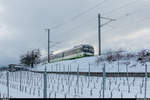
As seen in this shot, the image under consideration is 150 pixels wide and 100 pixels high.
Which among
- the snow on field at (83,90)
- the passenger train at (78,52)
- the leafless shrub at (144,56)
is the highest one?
the passenger train at (78,52)

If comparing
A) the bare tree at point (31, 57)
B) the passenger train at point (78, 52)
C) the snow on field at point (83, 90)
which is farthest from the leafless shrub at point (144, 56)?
the bare tree at point (31, 57)

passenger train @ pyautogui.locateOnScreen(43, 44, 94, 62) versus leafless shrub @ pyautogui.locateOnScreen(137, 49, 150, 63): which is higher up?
passenger train @ pyautogui.locateOnScreen(43, 44, 94, 62)

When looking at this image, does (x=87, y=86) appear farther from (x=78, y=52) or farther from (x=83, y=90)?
(x=78, y=52)

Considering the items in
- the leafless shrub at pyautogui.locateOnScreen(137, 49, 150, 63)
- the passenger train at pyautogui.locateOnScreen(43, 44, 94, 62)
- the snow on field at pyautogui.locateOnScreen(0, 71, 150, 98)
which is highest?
the passenger train at pyautogui.locateOnScreen(43, 44, 94, 62)

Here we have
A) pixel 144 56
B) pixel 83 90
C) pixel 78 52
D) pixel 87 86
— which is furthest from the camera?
pixel 78 52

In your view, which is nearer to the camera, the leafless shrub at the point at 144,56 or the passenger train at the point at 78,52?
the leafless shrub at the point at 144,56

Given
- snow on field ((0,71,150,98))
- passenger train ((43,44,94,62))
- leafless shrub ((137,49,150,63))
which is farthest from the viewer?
passenger train ((43,44,94,62))

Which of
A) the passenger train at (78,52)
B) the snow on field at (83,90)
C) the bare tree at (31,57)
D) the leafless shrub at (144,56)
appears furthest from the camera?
the bare tree at (31,57)

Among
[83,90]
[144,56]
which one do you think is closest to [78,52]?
[144,56]

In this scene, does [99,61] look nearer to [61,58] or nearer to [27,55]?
[61,58]

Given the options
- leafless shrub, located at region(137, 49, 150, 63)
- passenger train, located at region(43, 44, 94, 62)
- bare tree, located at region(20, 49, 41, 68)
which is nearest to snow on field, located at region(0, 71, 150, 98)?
leafless shrub, located at region(137, 49, 150, 63)

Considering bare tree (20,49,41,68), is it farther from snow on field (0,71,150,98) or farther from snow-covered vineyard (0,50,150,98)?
snow on field (0,71,150,98)

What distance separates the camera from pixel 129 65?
1575cm

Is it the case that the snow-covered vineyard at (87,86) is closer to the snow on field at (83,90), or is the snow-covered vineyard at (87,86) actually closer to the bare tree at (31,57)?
the snow on field at (83,90)
